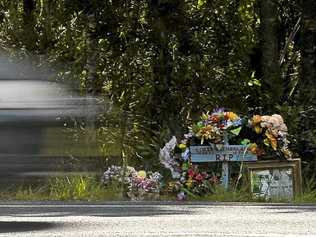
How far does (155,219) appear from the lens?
8852 mm

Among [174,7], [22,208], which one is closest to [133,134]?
[174,7]

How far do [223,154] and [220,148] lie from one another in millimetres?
105

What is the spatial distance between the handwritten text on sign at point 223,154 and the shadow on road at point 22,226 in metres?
3.51

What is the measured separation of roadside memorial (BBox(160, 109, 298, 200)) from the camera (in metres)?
11.2

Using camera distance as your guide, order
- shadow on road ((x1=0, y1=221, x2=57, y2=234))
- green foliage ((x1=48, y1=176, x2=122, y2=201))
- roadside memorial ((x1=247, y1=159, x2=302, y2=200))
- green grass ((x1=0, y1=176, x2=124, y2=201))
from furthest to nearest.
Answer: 1. roadside memorial ((x1=247, y1=159, x2=302, y2=200))
2. green foliage ((x1=48, y1=176, x2=122, y2=201))
3. green grass ((x1=0, y1=176, x2=124, y2=201))
4. shadow on road ((x1=0, y1=221, x2=57, y2=234))

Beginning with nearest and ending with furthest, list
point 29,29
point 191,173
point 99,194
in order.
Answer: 1. point 99,194
2. point 191,173
3. point 29,29

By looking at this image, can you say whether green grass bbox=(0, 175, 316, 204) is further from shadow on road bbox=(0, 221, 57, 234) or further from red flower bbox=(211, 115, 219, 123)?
shadow on road bbox=(0, 221, 57, 234)

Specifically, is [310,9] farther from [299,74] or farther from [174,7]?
[174,7]

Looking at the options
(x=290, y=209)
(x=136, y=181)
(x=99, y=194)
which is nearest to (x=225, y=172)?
(x=136, y=181)

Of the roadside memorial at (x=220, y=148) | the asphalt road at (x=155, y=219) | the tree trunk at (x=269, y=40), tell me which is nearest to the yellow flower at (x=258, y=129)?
the roadside memorial at (x=220, y=148)

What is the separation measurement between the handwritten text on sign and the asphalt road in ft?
4.26

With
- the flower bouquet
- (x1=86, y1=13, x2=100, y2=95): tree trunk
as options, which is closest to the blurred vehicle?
the flower bouquet

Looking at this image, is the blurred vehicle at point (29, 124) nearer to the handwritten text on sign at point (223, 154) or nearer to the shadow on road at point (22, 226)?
the shadow on road at point (22, 226)

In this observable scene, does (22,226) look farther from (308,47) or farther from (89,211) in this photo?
(308,47)
